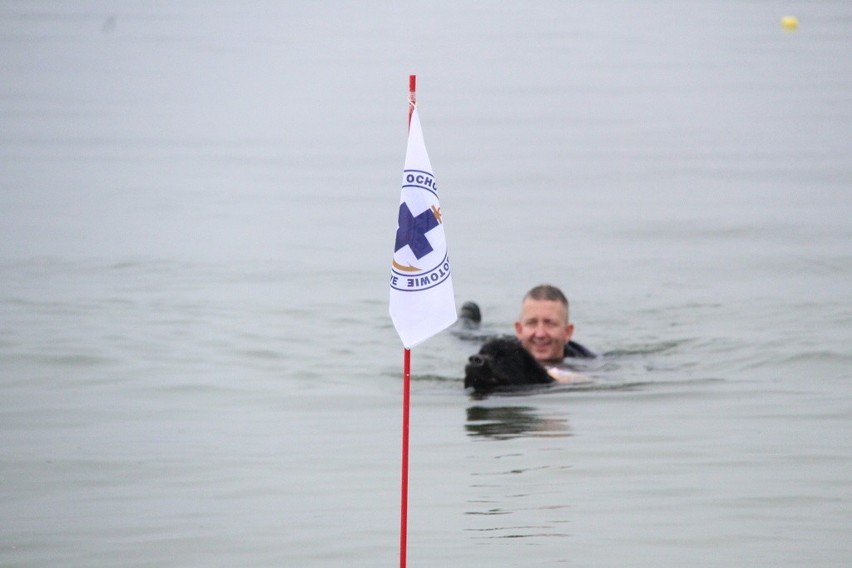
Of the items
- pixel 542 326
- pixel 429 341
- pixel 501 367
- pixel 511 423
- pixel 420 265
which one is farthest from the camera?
pixel 429 341

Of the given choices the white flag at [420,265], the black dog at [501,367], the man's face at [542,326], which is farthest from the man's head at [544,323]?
the white flag at [420,265]

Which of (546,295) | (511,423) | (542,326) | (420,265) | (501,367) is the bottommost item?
(511,423)

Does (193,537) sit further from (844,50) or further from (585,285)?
(844,50)

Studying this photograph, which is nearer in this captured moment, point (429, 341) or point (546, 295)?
point (546, 295)

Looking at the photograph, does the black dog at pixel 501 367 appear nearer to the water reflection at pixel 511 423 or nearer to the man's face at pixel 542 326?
the water reflection at pixel 511 423

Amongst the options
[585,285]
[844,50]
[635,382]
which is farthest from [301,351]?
[844,50]

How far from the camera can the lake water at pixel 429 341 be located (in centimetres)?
774

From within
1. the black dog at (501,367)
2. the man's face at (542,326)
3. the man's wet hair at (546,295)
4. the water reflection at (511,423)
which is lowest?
the water reflection at (511,423)

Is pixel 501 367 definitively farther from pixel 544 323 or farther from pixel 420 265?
pixel 420 265

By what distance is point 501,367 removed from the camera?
34.8 feet

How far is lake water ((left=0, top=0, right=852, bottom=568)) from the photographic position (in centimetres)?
774

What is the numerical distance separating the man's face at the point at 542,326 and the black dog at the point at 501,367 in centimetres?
110

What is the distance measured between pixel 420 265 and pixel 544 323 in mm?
5916

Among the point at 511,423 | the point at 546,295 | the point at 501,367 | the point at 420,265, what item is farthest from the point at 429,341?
the point at 420,265
